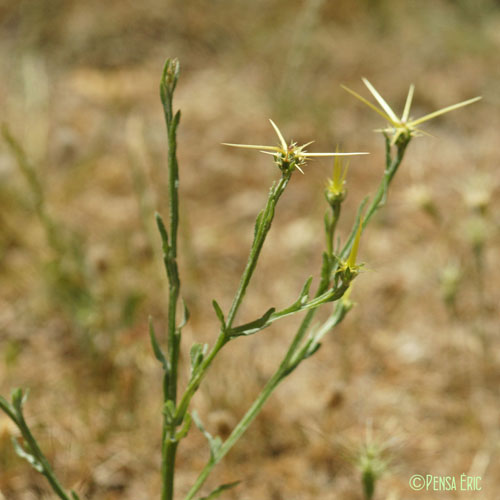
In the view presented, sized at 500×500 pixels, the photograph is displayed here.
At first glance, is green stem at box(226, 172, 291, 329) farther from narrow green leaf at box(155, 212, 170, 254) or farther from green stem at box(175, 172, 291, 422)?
narrow green leaf at box(155, 212, 170, 254)

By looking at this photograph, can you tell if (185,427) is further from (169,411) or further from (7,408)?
(7,408)

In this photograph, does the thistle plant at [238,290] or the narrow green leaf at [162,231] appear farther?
the narrow green leaf at [162,231]

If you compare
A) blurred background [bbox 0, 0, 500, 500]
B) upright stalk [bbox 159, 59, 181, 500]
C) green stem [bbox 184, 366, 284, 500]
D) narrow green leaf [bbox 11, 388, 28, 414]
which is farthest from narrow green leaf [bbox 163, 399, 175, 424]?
blurred background [bbox 0, 0, 500, 500]

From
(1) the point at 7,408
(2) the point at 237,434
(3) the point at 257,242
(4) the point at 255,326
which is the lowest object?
(2) the point at 237,434

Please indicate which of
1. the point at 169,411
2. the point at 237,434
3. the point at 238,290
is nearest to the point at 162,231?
the point at 238,290

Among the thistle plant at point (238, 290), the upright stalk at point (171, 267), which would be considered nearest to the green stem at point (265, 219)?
the thistle plant at point (238, 290)

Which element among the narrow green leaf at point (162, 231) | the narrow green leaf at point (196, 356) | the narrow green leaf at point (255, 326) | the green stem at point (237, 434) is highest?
the narrow green leaf at point (162, 231)

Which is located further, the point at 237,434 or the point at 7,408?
the point at 237,434

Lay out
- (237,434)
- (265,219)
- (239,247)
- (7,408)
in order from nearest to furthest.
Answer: (265,219) < (7,408) < (237,434) < (239,247)

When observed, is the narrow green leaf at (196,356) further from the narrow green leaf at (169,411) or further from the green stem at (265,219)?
the green stem at (265,219)
